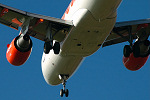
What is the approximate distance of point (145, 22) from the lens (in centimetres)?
3123

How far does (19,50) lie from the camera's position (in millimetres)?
31969

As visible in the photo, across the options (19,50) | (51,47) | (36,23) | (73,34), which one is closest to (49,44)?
(51,47)

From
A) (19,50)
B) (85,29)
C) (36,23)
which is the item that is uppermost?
(36,23)

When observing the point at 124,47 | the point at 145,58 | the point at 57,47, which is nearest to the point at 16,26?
the point at 57,47

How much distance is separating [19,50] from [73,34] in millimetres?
5144

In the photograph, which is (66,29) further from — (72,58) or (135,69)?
(135,69)

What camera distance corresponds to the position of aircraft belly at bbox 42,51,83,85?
1299 inches

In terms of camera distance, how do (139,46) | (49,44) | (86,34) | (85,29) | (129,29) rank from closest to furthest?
(85,29)
(86,34)
(49,44)
(129,29)
(139,46)

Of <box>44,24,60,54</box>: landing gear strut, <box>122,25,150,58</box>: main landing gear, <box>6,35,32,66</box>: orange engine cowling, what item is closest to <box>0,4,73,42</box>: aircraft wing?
<box>44,24,60,54</box>: landing gear strut

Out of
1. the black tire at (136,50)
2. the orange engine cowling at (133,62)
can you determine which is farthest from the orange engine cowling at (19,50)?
the orange engine cowling at (133,62)

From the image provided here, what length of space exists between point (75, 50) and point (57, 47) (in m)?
1.44

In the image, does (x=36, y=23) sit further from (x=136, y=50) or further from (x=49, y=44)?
(x=136, y=50)

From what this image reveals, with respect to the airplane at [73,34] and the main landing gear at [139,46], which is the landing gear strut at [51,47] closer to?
the airplane at [73,34]

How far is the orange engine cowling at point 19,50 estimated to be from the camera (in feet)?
103
